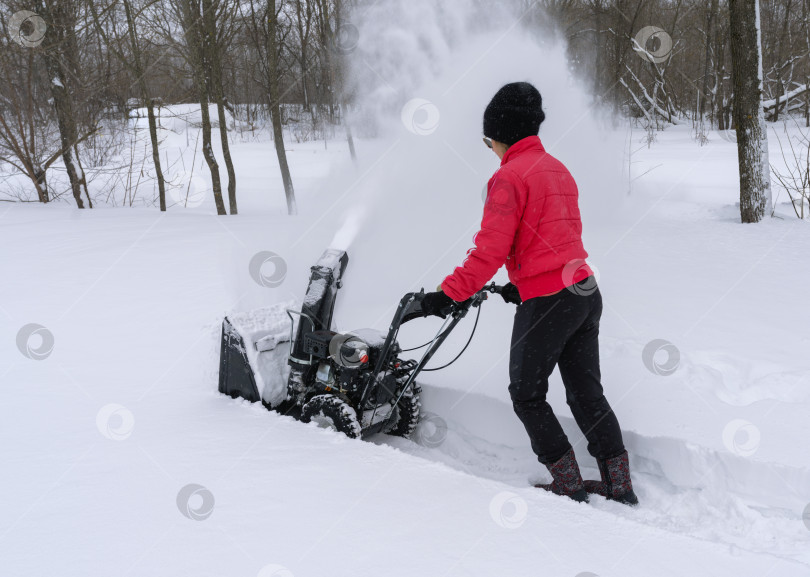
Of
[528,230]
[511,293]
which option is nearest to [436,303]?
[511,293]

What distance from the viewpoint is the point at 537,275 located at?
261 centimetres

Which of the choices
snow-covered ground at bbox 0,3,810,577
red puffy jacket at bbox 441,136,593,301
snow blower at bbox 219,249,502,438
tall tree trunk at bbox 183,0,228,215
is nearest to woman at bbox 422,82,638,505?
red puffy jacket at bbox 441,136,593,301

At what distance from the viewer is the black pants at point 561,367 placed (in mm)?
2623

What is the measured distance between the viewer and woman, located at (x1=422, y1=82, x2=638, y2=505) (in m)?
2.53

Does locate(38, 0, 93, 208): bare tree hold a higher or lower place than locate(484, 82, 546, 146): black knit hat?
higher

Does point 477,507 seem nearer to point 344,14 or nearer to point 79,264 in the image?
point 79,264

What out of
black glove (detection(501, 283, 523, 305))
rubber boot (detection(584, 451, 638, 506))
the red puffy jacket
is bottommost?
rubber boot (detection(584, 451, 638, 506))

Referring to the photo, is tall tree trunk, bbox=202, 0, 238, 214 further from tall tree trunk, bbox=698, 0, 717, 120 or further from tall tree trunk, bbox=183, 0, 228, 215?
tall tree trunk, bbox=698, 0, 717, 120

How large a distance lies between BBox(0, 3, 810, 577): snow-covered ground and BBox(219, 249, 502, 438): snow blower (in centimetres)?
16

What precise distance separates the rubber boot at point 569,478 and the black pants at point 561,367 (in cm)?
3

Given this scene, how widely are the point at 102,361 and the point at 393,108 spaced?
271 inches

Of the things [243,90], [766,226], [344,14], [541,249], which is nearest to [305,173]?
[344,14]

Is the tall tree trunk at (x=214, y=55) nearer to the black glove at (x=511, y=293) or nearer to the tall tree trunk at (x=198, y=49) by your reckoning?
the tall tree trunk at (x=198, y=49)

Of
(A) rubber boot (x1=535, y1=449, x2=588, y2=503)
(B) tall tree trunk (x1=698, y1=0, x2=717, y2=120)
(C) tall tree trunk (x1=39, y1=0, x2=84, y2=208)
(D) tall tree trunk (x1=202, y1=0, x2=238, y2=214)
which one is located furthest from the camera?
(B) tall tree trunk (x1=698, y1=0, x2=717, y2=120)
